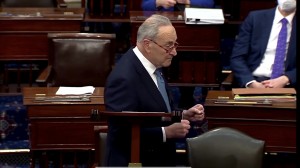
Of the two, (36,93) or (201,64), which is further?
(201,64)

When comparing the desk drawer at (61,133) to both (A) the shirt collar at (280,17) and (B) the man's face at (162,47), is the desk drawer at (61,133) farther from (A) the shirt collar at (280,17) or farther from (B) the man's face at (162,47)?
(A) the shirt collar at (280,17)

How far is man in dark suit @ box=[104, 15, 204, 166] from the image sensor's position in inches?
155

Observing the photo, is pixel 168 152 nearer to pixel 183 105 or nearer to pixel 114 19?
pixel 183 105

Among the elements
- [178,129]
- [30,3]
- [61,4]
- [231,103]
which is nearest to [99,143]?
[178,129]

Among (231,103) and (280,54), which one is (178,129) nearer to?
(231,103)

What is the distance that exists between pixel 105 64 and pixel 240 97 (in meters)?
1.29

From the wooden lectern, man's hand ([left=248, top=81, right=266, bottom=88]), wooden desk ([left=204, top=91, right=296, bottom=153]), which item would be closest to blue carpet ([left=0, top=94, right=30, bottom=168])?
wooden desk ([left=204, top=91, right=296, bottom=153])

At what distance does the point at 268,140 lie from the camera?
5.05m

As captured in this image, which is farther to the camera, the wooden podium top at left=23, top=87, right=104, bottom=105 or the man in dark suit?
the wooden podium top at left=23, top=87, right=104, bottom=105

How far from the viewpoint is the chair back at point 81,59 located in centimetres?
593

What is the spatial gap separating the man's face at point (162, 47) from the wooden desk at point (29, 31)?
2635mm

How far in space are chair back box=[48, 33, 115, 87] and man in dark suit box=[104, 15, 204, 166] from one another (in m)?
1.84

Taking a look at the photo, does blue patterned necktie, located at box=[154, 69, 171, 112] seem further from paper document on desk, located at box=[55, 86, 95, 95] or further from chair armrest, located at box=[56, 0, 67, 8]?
chair armrest, located at box=[56, 0, 67, 8]

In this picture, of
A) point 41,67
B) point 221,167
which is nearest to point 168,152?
point 221,167
